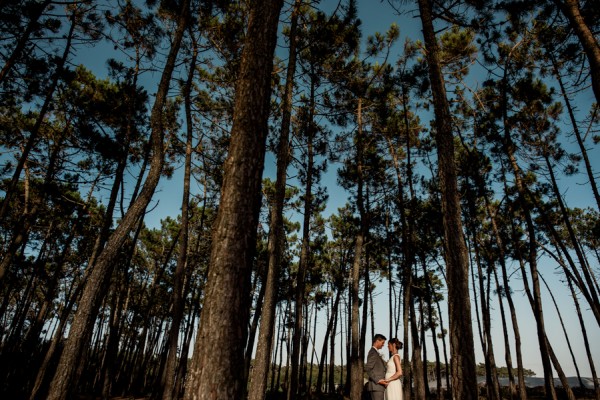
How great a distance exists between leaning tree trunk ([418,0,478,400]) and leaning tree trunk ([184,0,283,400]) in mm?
3222

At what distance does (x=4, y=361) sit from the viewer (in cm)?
1489

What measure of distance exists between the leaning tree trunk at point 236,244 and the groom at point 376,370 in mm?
4346

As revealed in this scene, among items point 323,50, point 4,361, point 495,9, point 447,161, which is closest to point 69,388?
point 447,161

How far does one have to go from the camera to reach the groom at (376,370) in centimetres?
554

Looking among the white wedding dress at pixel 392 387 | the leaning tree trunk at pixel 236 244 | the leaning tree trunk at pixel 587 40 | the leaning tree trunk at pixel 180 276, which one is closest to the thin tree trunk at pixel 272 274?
the leaning tree trunk at pixel 180 276

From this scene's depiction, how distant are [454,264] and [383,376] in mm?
2619

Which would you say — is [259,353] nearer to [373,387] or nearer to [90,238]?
[373,387]

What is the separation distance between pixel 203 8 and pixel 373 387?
10.3m

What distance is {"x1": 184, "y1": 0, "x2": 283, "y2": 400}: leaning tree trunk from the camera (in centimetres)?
194

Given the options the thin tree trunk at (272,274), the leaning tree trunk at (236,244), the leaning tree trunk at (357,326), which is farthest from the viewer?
the leaning tree trunk at (357,326)

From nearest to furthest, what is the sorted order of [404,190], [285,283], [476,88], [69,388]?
[69,388] → [476,88] → [404,190] → [285,283]

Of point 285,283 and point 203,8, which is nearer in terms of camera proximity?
point 203,8

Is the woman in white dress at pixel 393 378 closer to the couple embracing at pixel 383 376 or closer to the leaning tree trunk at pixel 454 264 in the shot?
the couple embracing at pixel 383 376

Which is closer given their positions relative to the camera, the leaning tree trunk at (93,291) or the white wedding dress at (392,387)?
the leaning tree trunk at (93,291)
